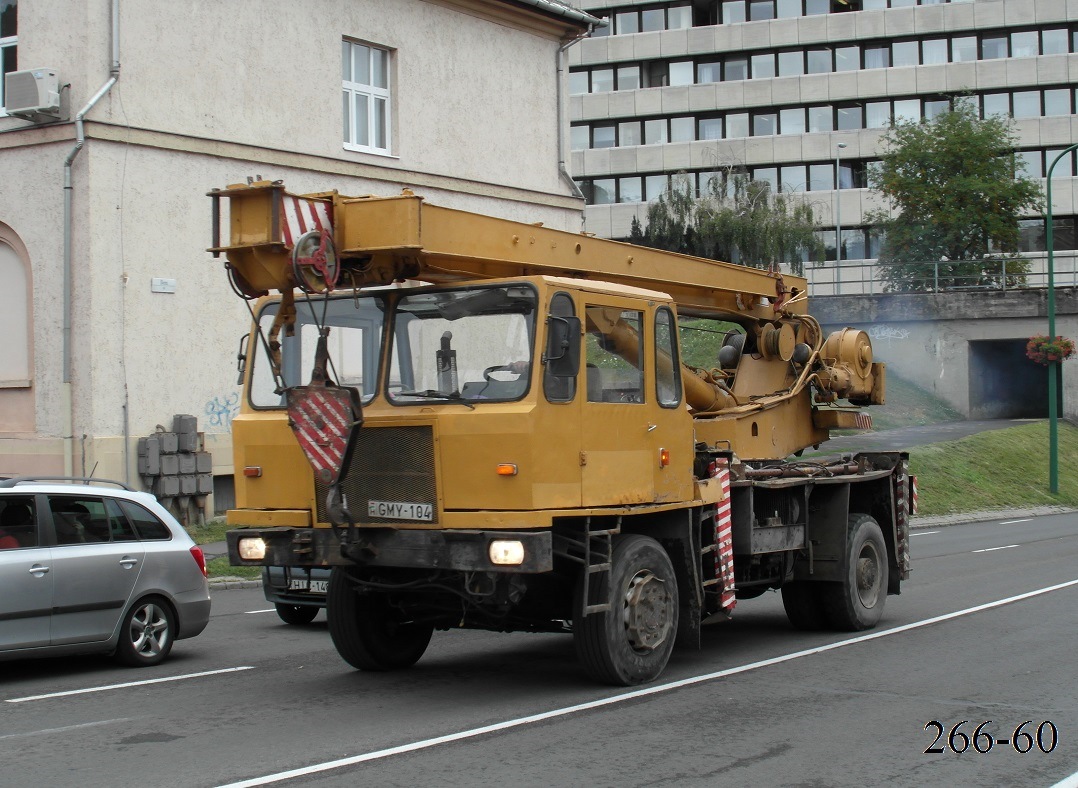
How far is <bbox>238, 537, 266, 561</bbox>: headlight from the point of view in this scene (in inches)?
354

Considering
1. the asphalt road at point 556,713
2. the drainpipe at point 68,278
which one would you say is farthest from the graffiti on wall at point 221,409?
the asphalt road at point 556,713

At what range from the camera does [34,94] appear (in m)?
19.4

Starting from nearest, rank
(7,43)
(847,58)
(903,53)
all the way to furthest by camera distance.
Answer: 1. (7,43)
2. (903,53)
3. (847,58)

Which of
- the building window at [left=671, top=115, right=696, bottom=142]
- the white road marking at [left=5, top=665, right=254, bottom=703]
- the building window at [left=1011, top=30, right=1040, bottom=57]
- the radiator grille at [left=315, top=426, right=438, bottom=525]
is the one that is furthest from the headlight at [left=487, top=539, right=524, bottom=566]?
the building window at [left=1011, top=30, right=1040, bottom=57]

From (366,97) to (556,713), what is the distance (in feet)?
59.4

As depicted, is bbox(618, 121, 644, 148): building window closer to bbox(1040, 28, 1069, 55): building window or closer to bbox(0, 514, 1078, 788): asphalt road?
bbox(1040, 28, 1069, 55): building window

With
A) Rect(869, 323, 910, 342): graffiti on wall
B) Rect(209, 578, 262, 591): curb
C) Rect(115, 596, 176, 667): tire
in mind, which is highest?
Rect(869, 323, 910, 342): graffiti on wall

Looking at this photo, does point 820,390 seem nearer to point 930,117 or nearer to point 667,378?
point 667,378

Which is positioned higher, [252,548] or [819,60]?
[819,60]

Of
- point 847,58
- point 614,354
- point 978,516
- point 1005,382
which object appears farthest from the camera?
point 847,58

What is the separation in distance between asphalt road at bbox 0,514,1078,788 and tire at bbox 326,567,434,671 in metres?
0.15

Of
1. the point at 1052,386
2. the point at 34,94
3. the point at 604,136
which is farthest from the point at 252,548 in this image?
the point at 604,136

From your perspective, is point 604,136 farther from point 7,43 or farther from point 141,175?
point 141,175

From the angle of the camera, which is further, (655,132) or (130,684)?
(655,132)
